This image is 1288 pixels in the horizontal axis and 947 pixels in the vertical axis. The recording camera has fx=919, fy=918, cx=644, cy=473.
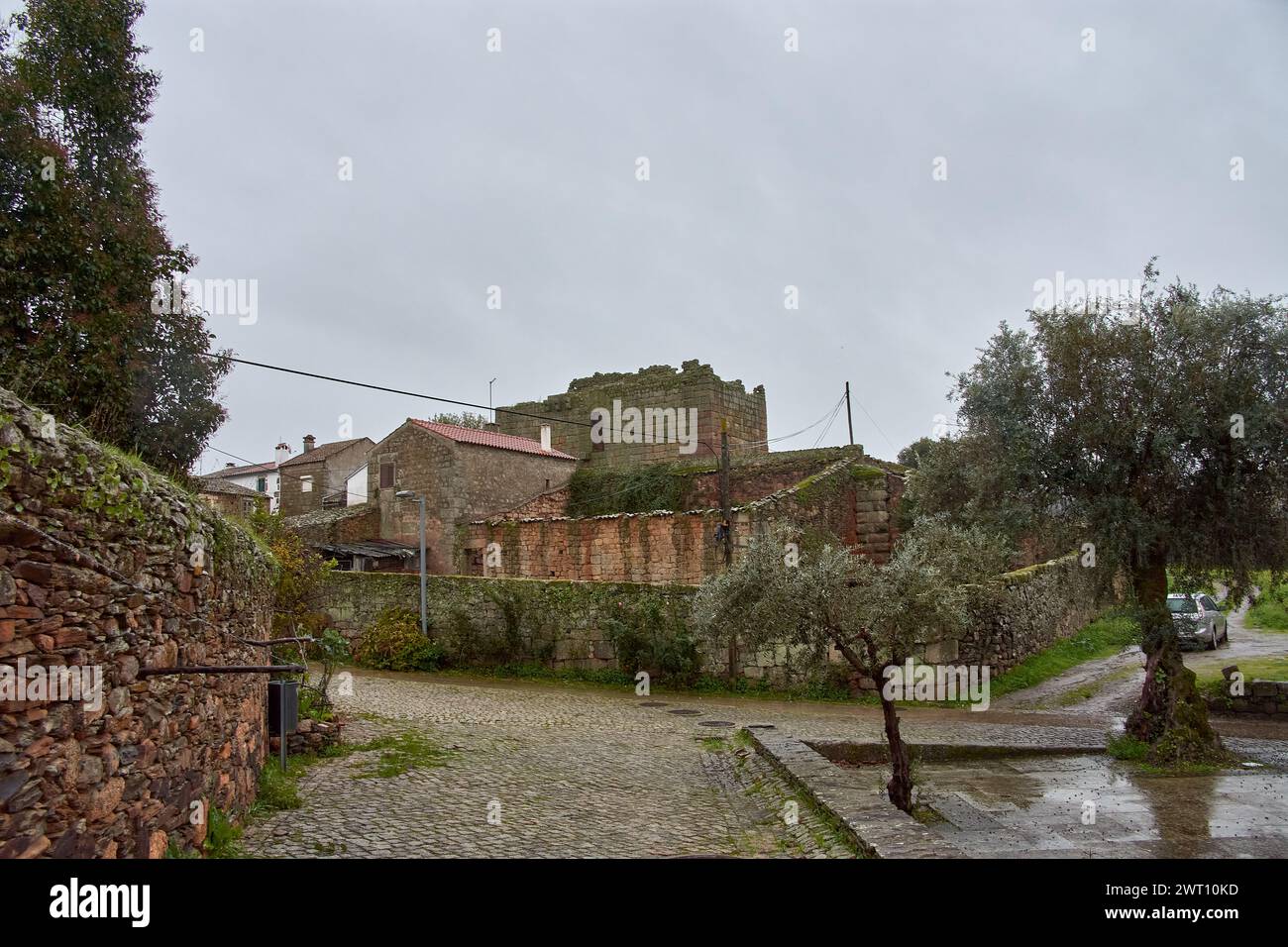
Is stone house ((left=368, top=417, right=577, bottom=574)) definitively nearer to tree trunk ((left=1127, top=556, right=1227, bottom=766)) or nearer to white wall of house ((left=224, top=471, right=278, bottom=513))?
tree trunk ((left=1127, top=556, right=1227, bottom=766))

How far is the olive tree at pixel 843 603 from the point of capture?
9.75m

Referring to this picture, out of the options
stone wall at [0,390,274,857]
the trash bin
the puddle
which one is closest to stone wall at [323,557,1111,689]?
the puddle

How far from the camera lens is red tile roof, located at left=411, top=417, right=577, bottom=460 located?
29.5m

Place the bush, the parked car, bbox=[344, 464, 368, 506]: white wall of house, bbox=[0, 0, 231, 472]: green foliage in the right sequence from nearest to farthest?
bbox=[0, 0, 231, 472]: green foliage
the parked car
the bush
bbox=[344, 464, 368, 506]: white wall of house

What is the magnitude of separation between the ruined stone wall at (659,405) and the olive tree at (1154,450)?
66.4 feet

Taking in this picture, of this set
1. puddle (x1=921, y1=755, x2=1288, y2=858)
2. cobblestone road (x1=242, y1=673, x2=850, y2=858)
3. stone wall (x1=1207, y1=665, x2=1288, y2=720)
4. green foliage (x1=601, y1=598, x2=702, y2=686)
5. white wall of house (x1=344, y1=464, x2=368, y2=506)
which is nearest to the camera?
cobblestone road (x1=242, y1=673, x2=850, y2=858)

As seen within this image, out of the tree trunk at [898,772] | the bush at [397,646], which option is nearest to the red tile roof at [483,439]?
the bush at [397,646]

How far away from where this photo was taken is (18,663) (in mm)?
3730

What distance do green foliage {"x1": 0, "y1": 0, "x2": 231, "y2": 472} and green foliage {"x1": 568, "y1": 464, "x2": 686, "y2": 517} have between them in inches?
729

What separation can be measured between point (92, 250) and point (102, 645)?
8.51 metres

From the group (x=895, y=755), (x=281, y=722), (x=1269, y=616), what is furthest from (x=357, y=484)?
(x=895, y=755)

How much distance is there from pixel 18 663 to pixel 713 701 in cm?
1495

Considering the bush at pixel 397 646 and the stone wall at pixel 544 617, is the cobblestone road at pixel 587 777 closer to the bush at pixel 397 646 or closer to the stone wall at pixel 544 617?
the stone wall at pixel 544 617
